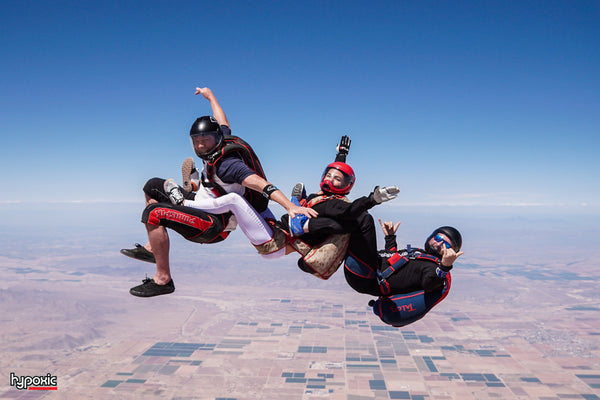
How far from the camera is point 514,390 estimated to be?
5694 centimetres

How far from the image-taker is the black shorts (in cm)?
576

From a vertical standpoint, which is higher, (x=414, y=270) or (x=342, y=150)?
(x=342, y=150)

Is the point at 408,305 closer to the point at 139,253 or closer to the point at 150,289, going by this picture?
the point at 150,289

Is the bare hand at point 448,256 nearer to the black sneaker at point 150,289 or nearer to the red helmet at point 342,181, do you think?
the red helmet at point 342,181

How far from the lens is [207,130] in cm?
579

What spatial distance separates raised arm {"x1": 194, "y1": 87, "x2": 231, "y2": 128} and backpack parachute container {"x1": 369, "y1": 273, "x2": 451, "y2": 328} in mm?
4105

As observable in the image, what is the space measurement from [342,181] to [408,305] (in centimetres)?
219

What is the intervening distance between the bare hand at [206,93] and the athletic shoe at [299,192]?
2.37m

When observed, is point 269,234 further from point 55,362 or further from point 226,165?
point 55,362

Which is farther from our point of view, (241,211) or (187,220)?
(241,211)

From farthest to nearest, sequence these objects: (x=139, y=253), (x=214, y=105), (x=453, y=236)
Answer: (x=214, y=105) → (x=139, y=253) → (x=453, y=236)

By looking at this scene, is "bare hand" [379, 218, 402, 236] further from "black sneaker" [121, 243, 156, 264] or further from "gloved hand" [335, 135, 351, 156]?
"black sneaker" [121, 243, 156, 264]

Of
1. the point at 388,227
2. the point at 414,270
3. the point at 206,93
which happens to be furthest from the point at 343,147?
the point at 206,93

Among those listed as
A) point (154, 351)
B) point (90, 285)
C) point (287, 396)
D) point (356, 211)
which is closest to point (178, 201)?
point (356, 211)
